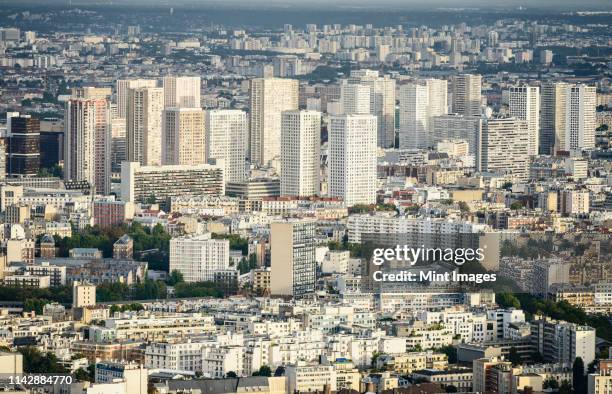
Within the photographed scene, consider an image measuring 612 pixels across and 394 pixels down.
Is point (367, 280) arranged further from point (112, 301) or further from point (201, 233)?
point (201, 233)

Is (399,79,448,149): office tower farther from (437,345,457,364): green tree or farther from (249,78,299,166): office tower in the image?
(437,345,457,364): green tree

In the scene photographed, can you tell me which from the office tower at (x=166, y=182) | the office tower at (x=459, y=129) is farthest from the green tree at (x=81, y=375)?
the office tower at (x=459, y=129)

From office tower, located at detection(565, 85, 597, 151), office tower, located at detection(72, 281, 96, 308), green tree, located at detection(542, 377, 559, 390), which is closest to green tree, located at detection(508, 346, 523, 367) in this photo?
green tree, located at detection(542, 377, 559, 390)

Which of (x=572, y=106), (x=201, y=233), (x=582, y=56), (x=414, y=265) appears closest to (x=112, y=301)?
(x=414, y=265)

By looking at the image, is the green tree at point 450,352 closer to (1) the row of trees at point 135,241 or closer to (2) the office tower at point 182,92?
(1) the row of trees at point 135,241

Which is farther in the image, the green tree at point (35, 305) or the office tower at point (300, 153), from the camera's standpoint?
the office tower at point (300, 153)

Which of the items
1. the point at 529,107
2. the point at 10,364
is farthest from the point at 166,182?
the point at 10,364

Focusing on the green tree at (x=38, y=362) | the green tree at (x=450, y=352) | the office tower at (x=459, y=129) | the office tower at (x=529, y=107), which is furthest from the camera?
the office tower at (x=529, y=107)
